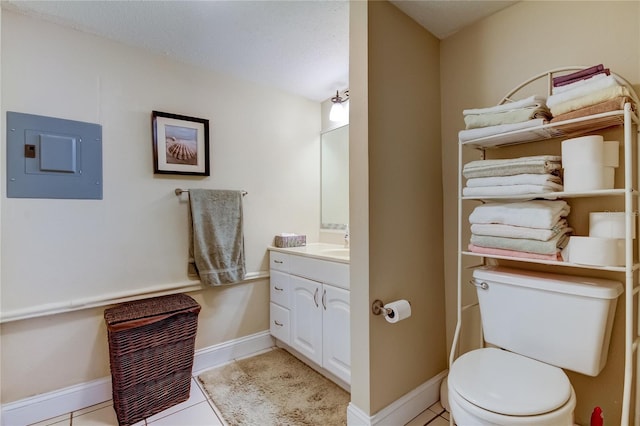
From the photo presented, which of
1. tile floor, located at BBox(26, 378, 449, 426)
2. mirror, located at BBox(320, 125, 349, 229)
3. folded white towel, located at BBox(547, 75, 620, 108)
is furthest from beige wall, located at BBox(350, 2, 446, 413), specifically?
mirror, located at BBox(320, 125, 349, 229)

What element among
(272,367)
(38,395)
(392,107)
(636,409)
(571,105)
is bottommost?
(272,367)

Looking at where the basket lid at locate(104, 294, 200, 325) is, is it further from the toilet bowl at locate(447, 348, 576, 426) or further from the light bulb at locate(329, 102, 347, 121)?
the light bulb at locate(329, 102, 347, 121)

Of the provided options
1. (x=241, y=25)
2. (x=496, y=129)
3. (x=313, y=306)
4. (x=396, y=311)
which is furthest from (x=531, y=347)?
(x=241, y=25)

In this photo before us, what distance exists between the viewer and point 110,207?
5.78 feet

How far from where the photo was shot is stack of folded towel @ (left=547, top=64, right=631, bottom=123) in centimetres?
103

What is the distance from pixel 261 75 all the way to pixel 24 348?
7.10ft

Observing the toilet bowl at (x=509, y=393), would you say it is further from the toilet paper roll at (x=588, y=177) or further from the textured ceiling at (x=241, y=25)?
the textured ceiling at (x=241, y=25)

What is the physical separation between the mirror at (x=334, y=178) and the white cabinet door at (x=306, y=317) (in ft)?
2.22

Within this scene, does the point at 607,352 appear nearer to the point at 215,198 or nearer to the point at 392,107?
the point at 392,107

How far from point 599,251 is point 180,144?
2212mm

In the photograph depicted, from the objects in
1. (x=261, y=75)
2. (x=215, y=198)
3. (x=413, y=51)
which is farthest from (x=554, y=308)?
(x=261, y=75)

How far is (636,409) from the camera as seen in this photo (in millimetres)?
1127

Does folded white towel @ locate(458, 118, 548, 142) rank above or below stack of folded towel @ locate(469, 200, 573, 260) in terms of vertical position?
above

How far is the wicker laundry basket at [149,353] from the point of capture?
154 cm
